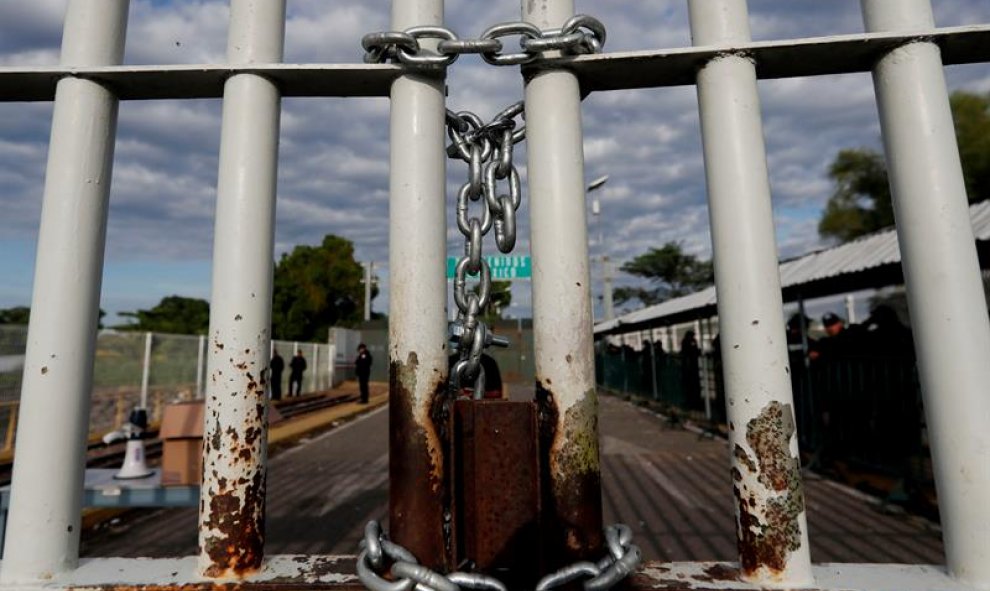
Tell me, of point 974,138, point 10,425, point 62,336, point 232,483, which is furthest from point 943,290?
point 974,138

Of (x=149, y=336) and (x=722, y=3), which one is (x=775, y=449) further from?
(x=149, y=336)

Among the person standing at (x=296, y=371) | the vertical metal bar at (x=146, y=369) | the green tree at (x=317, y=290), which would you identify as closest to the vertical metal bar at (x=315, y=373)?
the person standing at (x=296, y=371)

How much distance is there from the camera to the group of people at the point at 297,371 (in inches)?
627

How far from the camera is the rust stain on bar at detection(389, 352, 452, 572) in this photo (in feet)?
3.63

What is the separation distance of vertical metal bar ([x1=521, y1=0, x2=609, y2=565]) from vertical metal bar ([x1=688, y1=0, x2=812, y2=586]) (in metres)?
0.28

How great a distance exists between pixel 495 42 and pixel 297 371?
18.4 metres

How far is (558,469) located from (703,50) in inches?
35.5

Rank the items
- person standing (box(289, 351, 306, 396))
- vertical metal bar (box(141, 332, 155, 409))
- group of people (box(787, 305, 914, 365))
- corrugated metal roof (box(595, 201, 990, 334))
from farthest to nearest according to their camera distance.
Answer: person standing (box(289, 351, 306, 396)) < vertical metal bar (box(141, 332, 155, 409)) < group of people (box(787, 305, 914, 365)) < corrugated metal roof (box(595, 201, 990, 334))

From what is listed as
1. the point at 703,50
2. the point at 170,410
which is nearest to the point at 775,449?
the point at 703,50

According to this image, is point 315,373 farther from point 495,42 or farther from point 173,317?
point 173,317

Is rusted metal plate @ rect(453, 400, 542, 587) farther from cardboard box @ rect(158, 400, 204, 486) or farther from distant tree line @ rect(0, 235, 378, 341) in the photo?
distant tree line @ rect(0, 235, 378, 341)

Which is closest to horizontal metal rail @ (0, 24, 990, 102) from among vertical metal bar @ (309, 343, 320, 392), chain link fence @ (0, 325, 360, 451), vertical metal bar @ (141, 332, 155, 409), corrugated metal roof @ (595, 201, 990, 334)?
corrugated metal roof @ (595, 201, 990, 334)

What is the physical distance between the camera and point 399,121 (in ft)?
3.89

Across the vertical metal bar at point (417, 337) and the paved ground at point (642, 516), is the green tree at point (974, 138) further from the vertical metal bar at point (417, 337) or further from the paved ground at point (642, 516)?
the vertical metal bar at point (417, 337)
